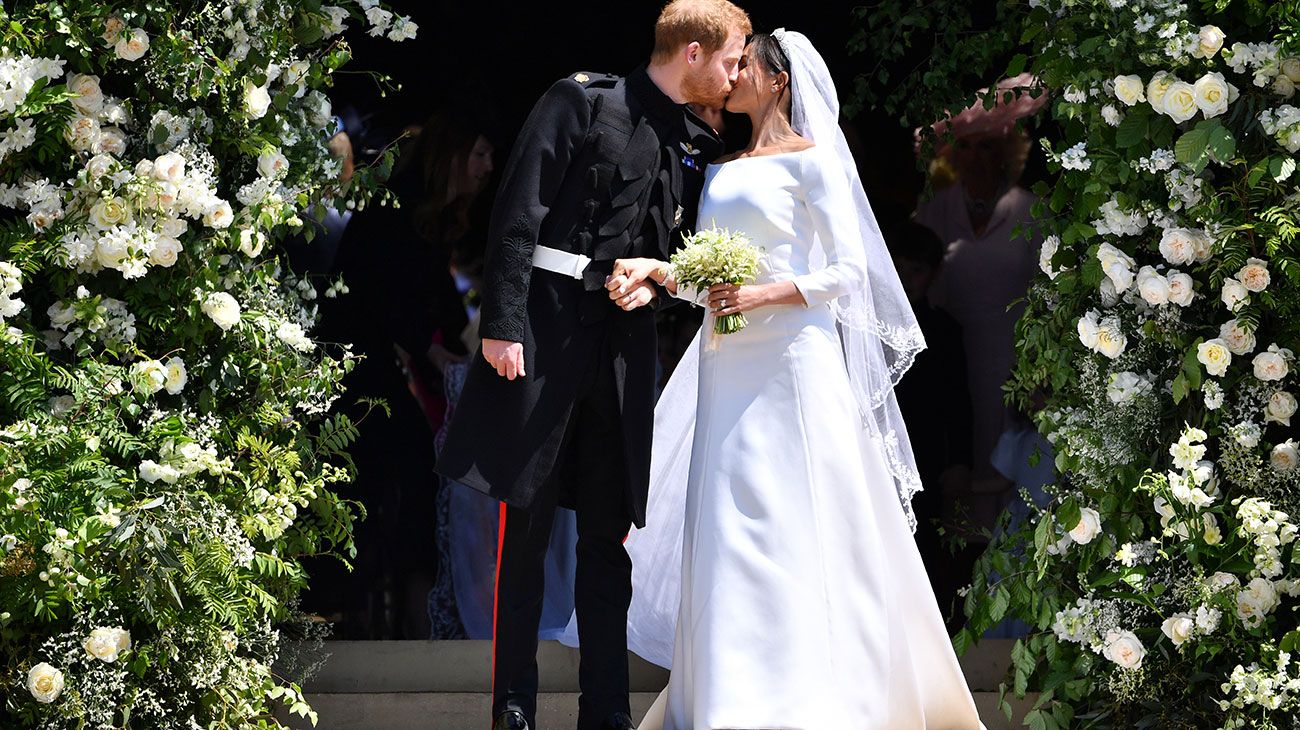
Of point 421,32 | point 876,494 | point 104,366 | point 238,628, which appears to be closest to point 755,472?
point 876,494

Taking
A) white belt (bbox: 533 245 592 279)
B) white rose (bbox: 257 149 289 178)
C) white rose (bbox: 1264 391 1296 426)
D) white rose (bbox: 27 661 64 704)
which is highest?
white rose (bbox: 257 149 289 178)

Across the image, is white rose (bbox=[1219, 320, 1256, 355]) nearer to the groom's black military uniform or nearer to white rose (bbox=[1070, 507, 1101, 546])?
white rose (bbox=[1070, 507, 1101, 546])

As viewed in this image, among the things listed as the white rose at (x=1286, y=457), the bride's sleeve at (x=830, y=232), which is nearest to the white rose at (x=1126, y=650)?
the white rose at (x=1286, y=457)

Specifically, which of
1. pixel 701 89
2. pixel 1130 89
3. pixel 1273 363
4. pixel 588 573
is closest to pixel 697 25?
pixel 701 89

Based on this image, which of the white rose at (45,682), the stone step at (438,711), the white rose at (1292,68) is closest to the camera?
the white rose at (45,682)

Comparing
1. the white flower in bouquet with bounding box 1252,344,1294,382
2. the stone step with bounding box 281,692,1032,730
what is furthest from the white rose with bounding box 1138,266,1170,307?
the stone step with bounding box 281,692,1032,730

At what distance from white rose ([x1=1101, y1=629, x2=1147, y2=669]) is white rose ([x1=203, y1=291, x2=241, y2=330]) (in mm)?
2533

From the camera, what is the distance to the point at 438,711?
465 cm

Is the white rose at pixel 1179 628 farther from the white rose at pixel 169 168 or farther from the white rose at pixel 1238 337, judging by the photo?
the white rose at pixel 169 168

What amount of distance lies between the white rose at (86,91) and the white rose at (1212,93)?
9.39ft

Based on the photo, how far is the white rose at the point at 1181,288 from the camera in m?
3.71

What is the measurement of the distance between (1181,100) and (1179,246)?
1.26 feet

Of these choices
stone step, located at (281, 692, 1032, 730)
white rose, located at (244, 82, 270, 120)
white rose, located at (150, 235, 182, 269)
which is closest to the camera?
white rose, located at (150, 235, 182, 269)

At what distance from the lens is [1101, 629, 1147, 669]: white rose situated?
146 inches
